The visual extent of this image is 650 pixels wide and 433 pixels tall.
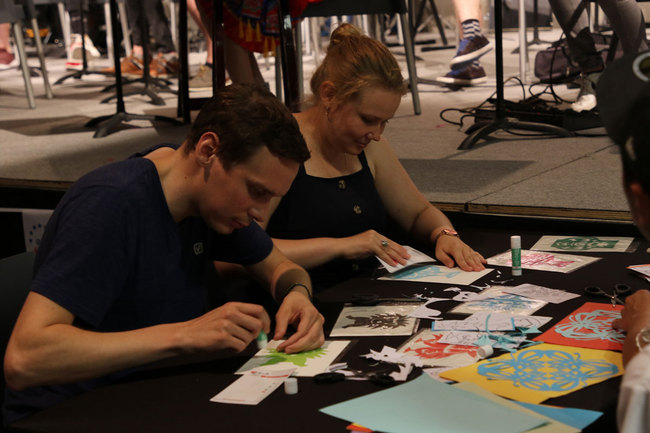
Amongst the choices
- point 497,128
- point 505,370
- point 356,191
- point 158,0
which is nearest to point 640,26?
point 497,128

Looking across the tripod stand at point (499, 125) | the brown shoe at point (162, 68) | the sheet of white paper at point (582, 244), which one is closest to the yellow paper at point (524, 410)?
the sheet of white paper at point (582, 244)

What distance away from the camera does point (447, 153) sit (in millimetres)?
3520

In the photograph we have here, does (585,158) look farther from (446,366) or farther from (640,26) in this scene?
(446,366)

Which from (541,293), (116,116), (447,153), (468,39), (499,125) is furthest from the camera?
(468,39)

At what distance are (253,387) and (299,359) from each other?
14cm

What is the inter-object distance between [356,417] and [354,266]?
39.9 inches

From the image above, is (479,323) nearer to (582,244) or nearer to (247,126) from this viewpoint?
(247,126)

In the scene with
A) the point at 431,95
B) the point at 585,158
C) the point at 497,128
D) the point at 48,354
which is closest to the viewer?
the point at 48,354

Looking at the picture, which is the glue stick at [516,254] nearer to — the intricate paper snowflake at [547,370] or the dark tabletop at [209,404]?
the dark tabletop at [209,404]

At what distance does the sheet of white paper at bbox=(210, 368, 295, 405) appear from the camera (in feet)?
4.02

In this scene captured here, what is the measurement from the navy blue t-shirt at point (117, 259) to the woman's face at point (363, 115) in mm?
601

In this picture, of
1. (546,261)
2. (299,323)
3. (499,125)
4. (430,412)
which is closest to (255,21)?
(499,125)

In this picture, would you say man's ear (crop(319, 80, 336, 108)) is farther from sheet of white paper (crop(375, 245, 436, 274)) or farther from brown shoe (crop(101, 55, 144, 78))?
brown shoe (crop(101, 55, 144, 78))

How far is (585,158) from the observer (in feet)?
10.6
